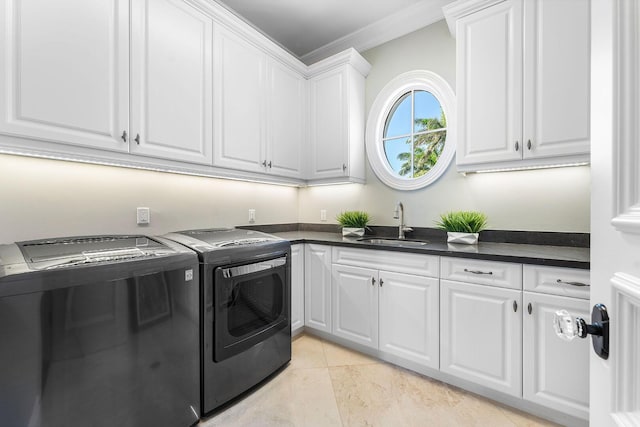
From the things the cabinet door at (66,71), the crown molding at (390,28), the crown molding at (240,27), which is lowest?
the cabinet door at (66,71)

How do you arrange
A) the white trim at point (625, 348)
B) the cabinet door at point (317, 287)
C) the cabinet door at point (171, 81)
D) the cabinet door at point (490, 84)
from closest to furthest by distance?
1. the white trim at point (625, 348)
2. the cabinet door at point (171, 81)
3. the cabinet door at point (490, 84)
4. the cabinet door at point (317, 287)

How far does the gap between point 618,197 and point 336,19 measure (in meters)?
2.81

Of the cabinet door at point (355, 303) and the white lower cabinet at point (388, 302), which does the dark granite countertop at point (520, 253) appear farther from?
the cabinet door at point (355, 303)

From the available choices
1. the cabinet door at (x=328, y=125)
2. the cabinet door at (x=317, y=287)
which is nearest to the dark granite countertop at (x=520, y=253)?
the cabinet door at (x=317, y=287)

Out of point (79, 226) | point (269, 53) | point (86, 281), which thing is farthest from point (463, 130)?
point (79, 226)

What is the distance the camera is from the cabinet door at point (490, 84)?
1851 mm

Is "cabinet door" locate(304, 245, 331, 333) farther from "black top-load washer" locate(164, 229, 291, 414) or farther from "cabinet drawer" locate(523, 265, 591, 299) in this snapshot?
"cabinet drawer" locate(523, 265, 591, 299)

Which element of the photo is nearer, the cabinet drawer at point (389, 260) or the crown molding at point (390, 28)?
the cabinet drawer at point (389, 260)

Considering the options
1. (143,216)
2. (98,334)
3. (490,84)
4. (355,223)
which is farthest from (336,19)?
(98,334)

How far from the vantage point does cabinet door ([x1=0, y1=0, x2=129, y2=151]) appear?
1.26 metres

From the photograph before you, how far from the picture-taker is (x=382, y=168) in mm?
2781

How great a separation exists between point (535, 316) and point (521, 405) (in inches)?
21.2

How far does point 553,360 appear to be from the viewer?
1.50 metres

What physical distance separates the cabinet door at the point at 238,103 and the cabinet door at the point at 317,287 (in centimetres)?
87
